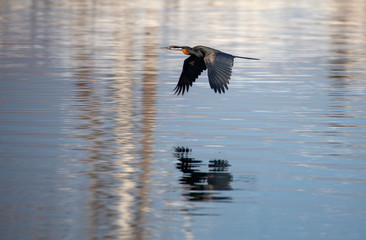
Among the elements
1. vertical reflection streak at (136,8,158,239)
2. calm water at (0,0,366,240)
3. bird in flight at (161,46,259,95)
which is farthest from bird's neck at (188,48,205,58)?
vertical reflection streak at (136,8,158,239)

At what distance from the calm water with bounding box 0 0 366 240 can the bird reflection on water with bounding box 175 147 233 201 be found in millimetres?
18

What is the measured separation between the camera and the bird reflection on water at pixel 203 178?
778 centimetres

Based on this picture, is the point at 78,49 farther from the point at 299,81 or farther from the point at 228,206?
the point at 228,206

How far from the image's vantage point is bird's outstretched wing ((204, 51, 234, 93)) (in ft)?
35.9

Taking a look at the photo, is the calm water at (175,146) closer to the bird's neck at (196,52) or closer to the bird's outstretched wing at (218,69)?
the bird's outstretched wing at (218,69)

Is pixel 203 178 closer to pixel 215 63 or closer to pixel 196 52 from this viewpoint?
pixel 215 63

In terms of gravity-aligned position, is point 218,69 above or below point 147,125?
above

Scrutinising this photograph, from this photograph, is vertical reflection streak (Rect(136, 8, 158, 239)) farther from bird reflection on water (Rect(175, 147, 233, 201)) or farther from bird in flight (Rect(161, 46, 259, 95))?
bird in flight (Rect(161, 46, 259, 95))

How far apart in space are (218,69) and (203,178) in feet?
9.74

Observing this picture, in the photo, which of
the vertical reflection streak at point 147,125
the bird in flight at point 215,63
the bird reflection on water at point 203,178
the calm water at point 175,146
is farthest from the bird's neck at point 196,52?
the bird reflection on water at point 203,178

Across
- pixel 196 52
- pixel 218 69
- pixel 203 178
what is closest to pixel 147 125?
pixel 218 69

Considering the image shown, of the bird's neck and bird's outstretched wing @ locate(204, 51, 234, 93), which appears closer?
bird's outstretched wing @ locate(204, 51, 234, 93)

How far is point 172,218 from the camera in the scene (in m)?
7.05

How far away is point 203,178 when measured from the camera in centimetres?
843
